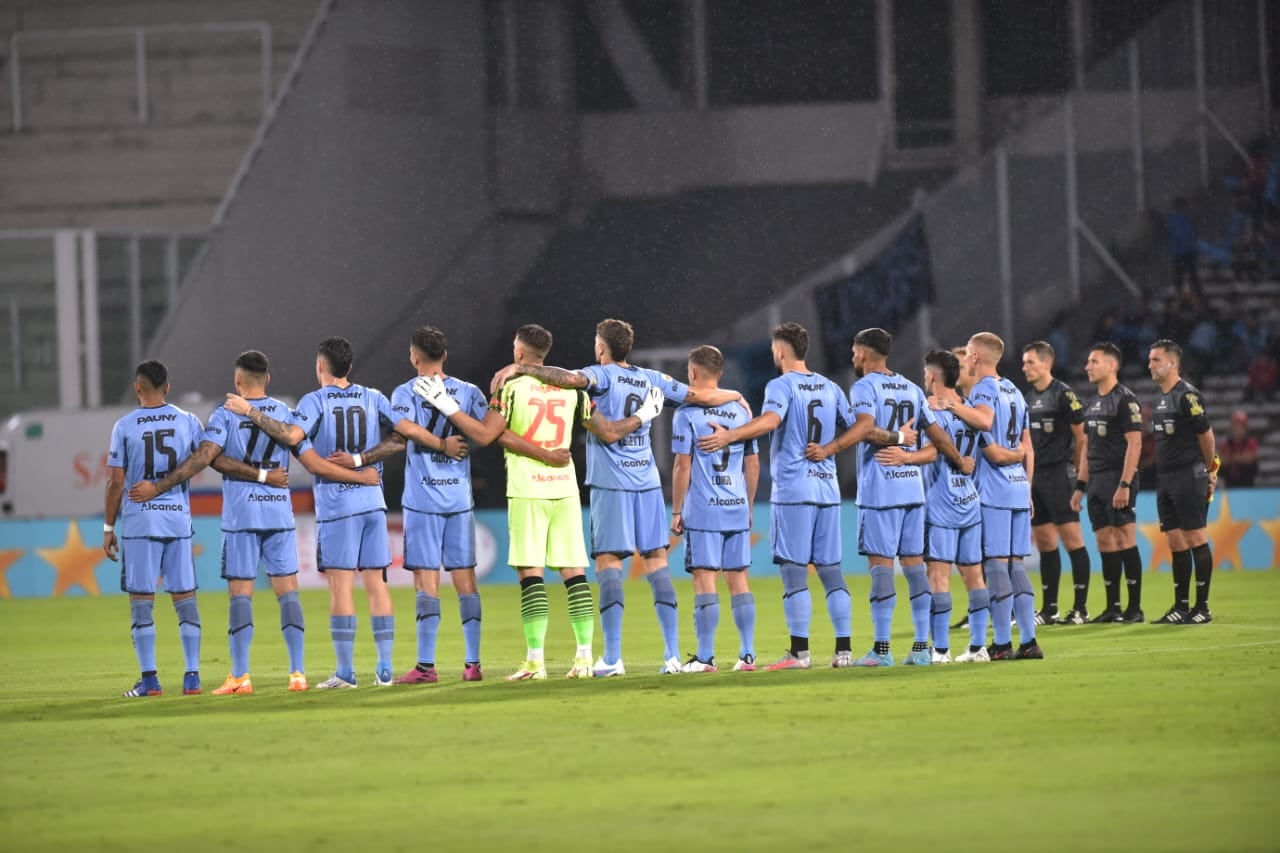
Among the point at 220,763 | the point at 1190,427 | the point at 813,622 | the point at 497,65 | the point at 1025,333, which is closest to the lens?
the point at 220,763

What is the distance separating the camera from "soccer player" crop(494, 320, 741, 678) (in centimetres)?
1073

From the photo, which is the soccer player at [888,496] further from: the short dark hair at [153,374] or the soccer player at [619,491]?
the short dark hair at [153,374]

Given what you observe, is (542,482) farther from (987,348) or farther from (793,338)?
(987,348)

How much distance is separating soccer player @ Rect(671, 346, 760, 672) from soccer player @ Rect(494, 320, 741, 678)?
0.51 feet

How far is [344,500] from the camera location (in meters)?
10.6

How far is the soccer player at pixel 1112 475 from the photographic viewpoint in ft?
47.0

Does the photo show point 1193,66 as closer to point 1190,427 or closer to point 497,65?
point 497,65

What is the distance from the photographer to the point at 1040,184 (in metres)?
29.0

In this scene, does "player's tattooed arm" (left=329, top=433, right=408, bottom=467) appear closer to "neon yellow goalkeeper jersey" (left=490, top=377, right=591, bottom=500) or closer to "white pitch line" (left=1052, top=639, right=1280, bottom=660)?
"neon yellow goalkeeper jersey" (left=490, top=377, right=591, bottom=500)

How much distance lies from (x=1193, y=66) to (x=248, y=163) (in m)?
15.0

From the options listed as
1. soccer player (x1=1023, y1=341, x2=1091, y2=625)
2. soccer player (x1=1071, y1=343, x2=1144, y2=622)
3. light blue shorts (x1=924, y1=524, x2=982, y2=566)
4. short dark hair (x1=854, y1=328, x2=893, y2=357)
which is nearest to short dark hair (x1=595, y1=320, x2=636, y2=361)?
short dark hair (x1=854, y1=328, x2=893, y2=357)

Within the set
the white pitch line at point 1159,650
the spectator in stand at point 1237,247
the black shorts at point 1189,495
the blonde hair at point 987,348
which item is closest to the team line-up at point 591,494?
the blonde hair at point 987,348

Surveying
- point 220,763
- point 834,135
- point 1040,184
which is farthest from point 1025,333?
point 220,763

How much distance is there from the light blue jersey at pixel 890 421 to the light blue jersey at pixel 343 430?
284cm
